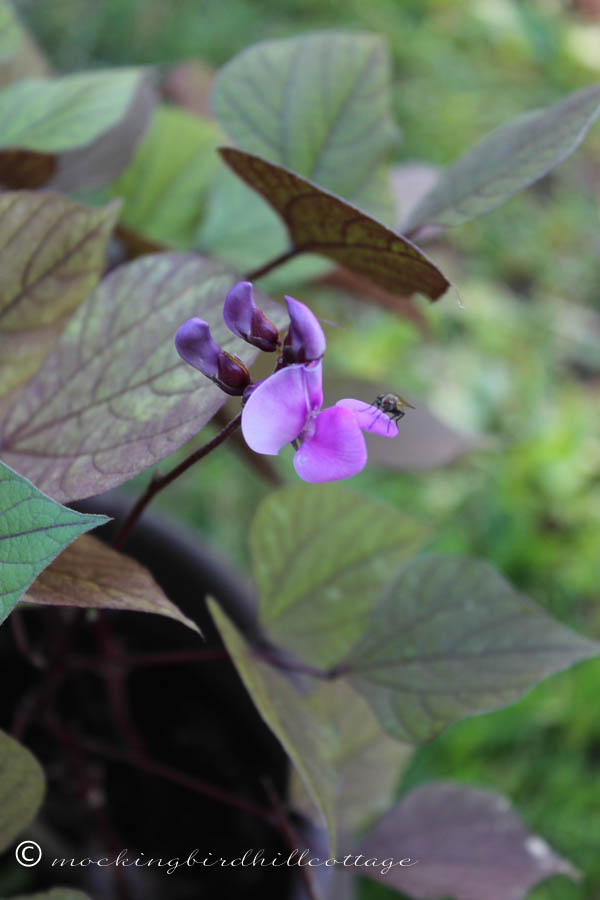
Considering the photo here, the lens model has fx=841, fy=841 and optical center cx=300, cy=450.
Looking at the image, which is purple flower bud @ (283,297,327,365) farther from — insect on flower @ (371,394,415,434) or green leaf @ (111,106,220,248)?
green leaf @ (111,106,220,248)

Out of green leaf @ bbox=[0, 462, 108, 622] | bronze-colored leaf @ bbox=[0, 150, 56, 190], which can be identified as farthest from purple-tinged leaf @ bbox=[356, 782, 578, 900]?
bronze-colored leaf @ bbox=[0, 150, 56, 190]

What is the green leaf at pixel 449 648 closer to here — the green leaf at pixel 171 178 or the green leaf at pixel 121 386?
the green leaf at pixel 121 386

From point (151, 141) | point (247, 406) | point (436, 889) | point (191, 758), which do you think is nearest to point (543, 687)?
point (191, 758)

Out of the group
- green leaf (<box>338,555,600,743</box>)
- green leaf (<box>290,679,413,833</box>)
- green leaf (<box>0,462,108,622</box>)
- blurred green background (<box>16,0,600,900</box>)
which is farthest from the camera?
blurred green background (<box>16,0,600,900</box>)

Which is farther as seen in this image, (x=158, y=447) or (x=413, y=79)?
(x=413, y=79)

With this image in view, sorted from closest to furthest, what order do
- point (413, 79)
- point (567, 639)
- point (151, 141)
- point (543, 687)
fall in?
point (567, 639) → point (151, 141) → point (543, 687) → point (413, 79)

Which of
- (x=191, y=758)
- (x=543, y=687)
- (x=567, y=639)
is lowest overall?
(x=543, y=687)

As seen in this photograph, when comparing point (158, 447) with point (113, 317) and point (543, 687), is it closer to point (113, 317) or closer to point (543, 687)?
point (113, 317)
